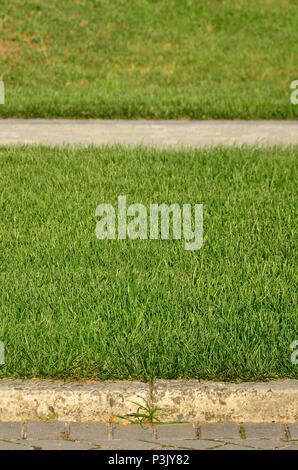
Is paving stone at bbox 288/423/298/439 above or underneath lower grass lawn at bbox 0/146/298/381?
underneath

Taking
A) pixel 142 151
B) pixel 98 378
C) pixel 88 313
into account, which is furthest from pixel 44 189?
pixel 98 378

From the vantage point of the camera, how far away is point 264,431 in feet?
12.4

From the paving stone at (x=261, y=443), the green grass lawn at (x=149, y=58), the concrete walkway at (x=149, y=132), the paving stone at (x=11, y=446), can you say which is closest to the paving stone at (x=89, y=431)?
the paving stone at (x=11, y=446)

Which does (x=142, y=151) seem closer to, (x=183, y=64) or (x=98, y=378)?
(x=98, y=378)

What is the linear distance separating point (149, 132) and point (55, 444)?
7288mm

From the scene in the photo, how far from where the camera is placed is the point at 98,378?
4012 millimetres

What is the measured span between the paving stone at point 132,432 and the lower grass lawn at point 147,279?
282mm

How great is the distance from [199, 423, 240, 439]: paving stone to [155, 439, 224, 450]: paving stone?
6 cm

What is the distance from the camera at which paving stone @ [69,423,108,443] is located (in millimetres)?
3691

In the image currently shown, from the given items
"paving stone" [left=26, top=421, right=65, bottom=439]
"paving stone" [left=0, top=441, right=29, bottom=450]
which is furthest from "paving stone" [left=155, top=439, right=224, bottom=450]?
"paving stone" [left=0, top=441, right=29, bottom=450]

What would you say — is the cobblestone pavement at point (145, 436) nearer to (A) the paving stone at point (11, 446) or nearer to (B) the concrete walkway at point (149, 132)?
(A) the paving stone at point (11, 446)

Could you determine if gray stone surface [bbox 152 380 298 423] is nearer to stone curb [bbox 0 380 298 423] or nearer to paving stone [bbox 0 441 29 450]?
stone curb [bbox 0 380 298 423]

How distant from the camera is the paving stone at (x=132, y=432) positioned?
3700 mm

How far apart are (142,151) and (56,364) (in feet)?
17.2
